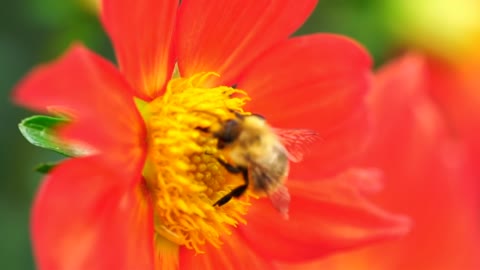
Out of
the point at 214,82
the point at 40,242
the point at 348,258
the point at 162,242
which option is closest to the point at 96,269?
the point at 40,242

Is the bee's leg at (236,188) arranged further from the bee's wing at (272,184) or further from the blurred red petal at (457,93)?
the blurred red petal at (457,93)

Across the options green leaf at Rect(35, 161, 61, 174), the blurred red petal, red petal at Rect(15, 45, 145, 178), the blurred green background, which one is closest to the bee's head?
red petal at Rect(15, 45, 145, 178)

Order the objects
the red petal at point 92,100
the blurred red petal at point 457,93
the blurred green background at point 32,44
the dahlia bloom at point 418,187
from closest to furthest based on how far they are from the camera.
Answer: the red petal at point 92,100 < the blurred green background at point 32,44 < the dahlia bloom at point 418,187 < the blurred red petal at point 457,93

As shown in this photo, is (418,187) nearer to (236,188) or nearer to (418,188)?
(418,188)

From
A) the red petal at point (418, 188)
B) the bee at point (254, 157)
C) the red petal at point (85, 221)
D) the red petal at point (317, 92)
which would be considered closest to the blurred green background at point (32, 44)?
the red petal at point (418, 188)

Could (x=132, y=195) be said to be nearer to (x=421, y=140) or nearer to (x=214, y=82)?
(x=214, y=82)

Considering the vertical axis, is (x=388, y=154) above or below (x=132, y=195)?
below

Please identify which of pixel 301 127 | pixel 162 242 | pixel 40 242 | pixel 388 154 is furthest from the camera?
pixel 388 154

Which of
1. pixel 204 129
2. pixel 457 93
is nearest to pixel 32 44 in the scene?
pixel 457 93
